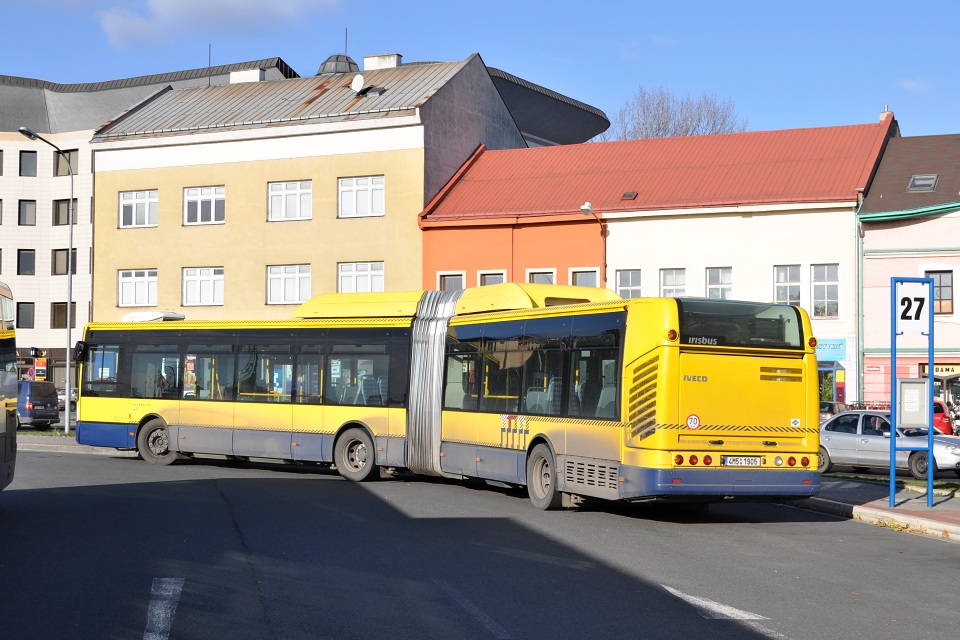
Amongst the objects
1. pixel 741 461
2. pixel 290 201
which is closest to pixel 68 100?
pixel 290 201

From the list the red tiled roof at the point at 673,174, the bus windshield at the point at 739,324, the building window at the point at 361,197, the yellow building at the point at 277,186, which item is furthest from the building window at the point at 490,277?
the bus windshield at the point at 739,324

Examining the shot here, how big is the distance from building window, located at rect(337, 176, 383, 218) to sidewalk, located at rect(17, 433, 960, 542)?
24.5m

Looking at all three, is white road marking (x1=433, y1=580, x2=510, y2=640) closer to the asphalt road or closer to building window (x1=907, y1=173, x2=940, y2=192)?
the asphalt road

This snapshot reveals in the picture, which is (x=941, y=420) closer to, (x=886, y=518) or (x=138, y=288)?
(x=886, y=518)

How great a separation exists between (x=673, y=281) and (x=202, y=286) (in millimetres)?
18513

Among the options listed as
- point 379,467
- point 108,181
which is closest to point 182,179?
point 108,181

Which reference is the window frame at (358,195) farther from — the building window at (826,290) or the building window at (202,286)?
the building window at (826,290)

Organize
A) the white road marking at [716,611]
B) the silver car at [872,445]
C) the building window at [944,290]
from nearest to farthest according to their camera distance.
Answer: the white road marking at [716,611], the silver car at [872,445], the building window at [944,290]

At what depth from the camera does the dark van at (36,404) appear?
4456 centimetres

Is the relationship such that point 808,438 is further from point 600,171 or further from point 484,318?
point 600,171

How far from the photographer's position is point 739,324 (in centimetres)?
1525

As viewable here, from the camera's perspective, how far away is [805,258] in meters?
37.8

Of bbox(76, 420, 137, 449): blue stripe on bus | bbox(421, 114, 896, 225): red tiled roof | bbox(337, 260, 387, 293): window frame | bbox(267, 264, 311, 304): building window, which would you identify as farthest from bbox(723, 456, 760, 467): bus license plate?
bbox(267, 264, 311, 304): building window

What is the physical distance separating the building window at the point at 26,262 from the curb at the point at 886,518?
6224 centimetres
